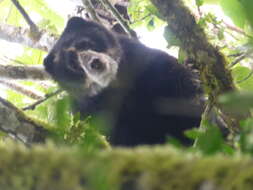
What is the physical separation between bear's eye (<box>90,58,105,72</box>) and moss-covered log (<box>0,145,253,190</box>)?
3562mm

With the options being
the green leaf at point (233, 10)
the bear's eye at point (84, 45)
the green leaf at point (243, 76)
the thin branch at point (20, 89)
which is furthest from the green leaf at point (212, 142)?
the thin branch at point (20, 89)

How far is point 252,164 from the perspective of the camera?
0.87 meters

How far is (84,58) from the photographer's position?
15.2ft

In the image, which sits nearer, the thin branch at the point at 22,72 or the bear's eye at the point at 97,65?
the thin branch at the point at 22,72

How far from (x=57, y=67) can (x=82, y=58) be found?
0.32m

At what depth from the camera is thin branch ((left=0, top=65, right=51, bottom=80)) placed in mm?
4344

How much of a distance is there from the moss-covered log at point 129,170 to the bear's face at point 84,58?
358 cm

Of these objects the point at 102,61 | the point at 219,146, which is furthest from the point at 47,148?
the point at 102,61

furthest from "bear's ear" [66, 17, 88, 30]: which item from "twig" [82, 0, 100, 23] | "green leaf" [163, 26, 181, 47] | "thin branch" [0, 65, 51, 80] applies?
"green leaf" [163, 26, 181, 47]

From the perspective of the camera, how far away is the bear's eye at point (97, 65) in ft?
14.7

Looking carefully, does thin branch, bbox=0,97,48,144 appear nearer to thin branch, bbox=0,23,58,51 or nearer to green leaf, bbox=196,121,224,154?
green leaf, bbox=196,121,224,154

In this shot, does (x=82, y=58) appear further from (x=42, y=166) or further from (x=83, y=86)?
(x=42, y=166)

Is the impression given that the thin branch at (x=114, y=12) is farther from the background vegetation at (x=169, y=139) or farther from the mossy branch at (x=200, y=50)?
the mossy branch at (x=200, y=50)

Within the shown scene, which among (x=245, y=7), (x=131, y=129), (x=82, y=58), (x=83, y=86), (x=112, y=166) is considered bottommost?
(x=131, y=129)
